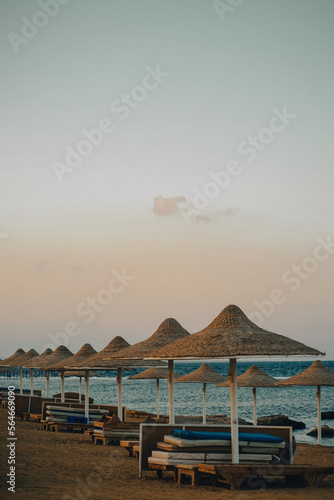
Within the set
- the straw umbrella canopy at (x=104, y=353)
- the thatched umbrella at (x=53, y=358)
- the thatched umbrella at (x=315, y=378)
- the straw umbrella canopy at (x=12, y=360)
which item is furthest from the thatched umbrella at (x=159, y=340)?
the straw umbrella canopy at (x=12, y=360)

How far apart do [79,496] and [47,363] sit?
16.4 metres

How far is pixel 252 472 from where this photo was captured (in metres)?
9.46

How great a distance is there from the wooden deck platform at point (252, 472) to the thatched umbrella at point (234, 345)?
45 centimetres

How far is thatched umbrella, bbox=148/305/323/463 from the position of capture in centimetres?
966

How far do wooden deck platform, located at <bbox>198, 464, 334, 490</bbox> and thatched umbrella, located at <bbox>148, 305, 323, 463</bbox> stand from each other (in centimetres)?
45

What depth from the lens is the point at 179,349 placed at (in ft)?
34.4

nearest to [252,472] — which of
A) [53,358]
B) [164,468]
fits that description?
[164,468]

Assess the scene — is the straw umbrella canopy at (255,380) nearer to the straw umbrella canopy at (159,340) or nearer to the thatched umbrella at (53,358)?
the straw umbrella canopy at (159,340)

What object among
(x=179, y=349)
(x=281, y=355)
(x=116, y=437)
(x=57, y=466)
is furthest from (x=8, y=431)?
(x=281, y=355)

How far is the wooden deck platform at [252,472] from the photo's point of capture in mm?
9375

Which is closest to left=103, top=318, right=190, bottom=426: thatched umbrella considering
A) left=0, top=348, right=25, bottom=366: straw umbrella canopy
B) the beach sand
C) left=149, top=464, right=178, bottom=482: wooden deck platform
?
the beach sand

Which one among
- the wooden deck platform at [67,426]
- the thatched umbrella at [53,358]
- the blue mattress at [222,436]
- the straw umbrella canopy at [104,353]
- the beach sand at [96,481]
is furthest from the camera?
the thatched umbrella at [53,358]

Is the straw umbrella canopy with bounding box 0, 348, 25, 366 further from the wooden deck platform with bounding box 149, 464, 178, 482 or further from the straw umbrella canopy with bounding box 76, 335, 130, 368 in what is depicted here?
the wooden deck platform with bounding box 149, 464, 178, 482

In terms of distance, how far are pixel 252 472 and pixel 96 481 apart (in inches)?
100
